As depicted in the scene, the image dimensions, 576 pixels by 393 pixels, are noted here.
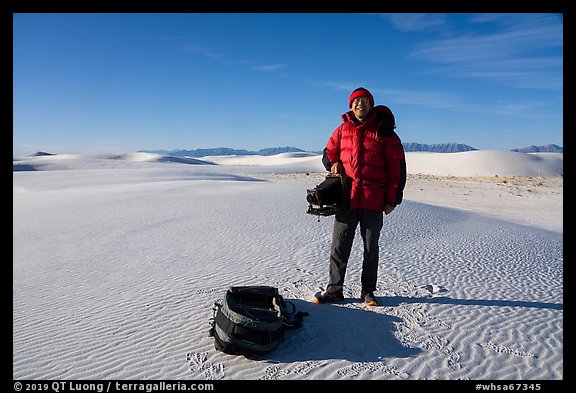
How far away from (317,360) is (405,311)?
152cm

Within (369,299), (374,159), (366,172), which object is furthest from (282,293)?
(374,159)

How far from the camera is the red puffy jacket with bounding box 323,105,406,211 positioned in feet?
14.0

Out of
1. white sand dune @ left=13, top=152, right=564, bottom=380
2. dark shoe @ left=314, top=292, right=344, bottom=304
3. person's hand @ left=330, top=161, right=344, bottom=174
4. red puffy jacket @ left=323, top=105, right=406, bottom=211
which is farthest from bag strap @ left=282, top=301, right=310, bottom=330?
person's hand @ left=330, top=161, right=344, bottom=174

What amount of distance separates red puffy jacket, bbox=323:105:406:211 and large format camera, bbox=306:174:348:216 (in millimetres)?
107

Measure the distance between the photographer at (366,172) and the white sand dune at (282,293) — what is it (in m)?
0.64

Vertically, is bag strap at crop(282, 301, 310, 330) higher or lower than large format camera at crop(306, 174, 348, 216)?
lower

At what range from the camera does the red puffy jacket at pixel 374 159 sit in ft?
14.0

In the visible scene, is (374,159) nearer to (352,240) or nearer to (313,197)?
(313,197)

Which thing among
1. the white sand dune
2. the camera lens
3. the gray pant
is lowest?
the white sand dune

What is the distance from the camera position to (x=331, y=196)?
173 inches

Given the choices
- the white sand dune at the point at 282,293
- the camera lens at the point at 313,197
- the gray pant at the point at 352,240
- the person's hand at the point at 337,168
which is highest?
the person's hand at the point at 337,168

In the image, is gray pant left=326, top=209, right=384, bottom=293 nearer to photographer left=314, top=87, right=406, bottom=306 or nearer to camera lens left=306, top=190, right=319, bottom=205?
photographer left=314, top=87, right=406, bottom=306

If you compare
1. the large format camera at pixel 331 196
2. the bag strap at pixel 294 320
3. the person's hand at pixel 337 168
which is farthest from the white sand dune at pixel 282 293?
the person's hand at pixel 337 168

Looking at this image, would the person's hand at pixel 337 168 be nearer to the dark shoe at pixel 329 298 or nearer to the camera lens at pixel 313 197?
the camera lens at pixel 313 197
